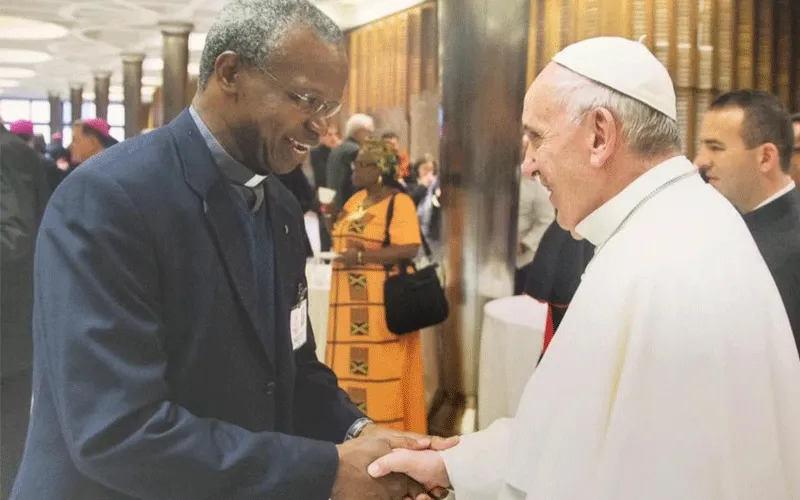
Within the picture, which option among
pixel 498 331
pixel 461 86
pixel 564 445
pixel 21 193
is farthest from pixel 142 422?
pixel 461 86

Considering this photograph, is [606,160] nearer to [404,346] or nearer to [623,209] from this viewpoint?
[623,209]

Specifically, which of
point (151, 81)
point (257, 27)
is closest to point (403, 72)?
point (151, 81)

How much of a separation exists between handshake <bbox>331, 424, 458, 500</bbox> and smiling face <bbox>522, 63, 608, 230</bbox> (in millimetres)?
576

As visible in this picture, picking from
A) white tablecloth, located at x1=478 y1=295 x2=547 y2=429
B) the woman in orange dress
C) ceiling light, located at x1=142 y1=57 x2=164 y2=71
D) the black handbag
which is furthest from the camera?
the woman in orange dress

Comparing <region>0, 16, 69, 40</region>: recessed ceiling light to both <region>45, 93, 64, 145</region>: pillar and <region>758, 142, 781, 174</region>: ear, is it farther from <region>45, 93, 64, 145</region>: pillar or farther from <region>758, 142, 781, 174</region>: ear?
<region>758, 142, 781, 174</region>: ear

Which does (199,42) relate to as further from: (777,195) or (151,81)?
(777,195)

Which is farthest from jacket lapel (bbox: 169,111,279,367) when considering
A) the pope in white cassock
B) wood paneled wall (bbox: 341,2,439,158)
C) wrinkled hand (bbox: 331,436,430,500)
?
wood paneled wall (bbox: 341,2,439,158)

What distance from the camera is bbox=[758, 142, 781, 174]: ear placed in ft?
9.20

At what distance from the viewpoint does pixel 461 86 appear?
406 cm

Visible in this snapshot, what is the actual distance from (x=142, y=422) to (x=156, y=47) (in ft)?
12.5

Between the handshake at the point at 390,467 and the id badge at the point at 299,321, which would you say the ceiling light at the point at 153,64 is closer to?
the id badge at the point at 299,321

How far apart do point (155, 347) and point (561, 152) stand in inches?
30.8

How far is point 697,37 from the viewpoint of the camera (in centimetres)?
450

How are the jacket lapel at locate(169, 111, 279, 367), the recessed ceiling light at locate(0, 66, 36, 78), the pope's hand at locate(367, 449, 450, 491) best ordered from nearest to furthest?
the jacket lapel at locate(169, 111, 279, 367) < the pope's hand at locate(367, 449, 450, 491) < the recessed ceiling light at locate(0, 66, 36, 78)
